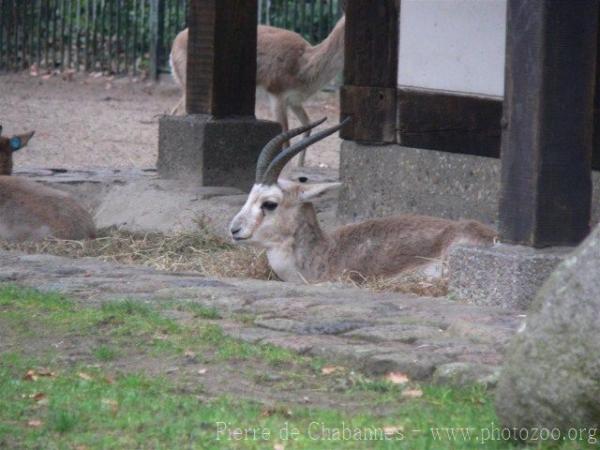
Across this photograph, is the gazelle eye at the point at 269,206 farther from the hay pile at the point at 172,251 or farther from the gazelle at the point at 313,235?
the hay pile at the point at 172,251

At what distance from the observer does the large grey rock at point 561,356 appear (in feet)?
13.4

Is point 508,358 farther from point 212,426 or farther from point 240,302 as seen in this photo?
point 240,302

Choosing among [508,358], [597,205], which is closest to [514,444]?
[508,358]

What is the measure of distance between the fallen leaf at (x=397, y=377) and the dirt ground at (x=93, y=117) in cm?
885

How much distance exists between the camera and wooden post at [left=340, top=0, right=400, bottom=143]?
9719 mm

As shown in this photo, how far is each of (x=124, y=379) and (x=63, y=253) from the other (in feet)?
13.8

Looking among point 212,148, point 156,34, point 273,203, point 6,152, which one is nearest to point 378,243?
point 273,203

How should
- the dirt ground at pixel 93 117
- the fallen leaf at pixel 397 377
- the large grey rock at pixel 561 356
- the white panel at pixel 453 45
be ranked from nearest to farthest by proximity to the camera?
1. the large grey rock at pixel 561 356
2. the fallen leaf at pixel 397 377
3. the white panel at pixel 453 45
4. the dirt ground at pixel 93 117

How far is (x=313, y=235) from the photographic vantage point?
8.63 meters

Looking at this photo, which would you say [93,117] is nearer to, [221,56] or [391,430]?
[221,56]

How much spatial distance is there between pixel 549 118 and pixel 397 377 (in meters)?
1.93

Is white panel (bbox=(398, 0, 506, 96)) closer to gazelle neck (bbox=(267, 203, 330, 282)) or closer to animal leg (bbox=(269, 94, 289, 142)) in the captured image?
gazelle neck (bbox=(267, 203, 330, 282))

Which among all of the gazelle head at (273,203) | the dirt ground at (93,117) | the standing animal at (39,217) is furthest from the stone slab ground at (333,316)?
the dirt ground at (93,117)

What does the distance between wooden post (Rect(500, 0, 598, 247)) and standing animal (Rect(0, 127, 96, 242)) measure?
13.3ft
